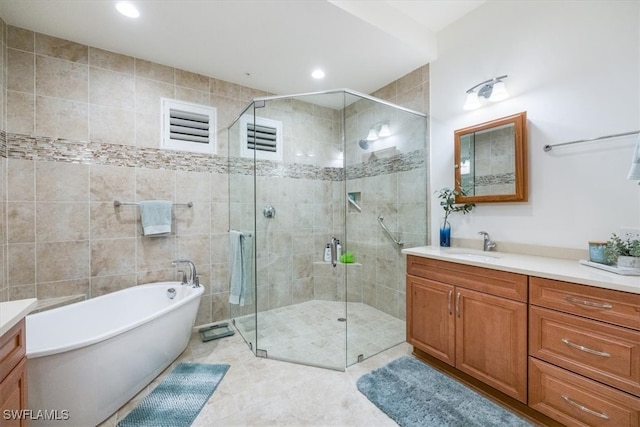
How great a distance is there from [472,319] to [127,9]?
323 cm

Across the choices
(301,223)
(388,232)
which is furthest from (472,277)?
(301,223)

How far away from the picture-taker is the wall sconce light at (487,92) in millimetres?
2021

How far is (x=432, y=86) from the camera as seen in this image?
2.62 m

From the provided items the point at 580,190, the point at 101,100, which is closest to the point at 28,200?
the point at 101,100

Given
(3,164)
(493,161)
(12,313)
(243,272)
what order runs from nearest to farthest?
(12,313)
(3,164)
(493,161)
(243,272)

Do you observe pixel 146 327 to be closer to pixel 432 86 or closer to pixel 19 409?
pixel 19 409

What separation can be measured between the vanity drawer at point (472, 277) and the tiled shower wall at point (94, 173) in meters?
1.65

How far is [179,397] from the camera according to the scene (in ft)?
5.63

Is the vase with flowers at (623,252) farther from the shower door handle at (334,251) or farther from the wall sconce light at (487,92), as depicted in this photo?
the shower door handle at (334,251)

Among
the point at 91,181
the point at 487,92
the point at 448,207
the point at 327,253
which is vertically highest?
the point at 487,92

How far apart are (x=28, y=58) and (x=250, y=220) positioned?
82.9 inches

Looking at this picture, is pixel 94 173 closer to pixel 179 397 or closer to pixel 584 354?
pixel 179 397

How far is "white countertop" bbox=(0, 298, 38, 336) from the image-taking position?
0.92 meters

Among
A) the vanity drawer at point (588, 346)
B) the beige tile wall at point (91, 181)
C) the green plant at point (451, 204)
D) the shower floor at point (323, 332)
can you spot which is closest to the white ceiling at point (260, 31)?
the beige tile wall at point (91, 181)
